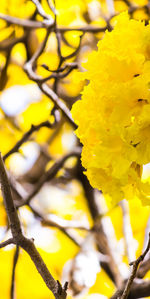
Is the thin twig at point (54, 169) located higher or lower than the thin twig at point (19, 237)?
higher

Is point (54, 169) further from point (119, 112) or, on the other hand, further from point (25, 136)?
point (119, 112)

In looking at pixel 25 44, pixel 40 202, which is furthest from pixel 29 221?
pixel 25 44

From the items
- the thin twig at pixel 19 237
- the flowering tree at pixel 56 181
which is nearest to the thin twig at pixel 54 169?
the flowering tree at pixel 56 181

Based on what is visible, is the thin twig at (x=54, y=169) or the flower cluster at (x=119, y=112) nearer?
the flower cluster at (x=119, y=112)

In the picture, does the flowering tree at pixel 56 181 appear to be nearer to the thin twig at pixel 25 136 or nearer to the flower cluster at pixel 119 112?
the thin twig at pixel 25 136

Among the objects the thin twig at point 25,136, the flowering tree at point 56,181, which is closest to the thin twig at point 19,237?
the flowering tree at point 56,181

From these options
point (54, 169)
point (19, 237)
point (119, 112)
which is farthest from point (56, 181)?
point (119, 112)

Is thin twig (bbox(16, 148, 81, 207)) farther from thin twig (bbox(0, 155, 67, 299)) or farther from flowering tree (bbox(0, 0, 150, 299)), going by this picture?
thin twig (bbox(0, 155, 67, 299))

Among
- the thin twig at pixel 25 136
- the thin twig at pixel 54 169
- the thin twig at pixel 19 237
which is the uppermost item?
the thin twig at pixel 25 136

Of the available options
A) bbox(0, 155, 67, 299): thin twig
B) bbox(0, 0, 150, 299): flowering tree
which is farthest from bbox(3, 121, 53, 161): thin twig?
bbox(0, 155, 67, 299): thin twig

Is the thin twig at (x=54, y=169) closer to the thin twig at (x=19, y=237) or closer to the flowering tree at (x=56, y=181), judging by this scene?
the flowering tree at (x=56, y=181)
